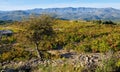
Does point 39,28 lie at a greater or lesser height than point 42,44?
greater

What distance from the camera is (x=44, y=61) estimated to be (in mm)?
35000

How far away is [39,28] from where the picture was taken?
1475 inches

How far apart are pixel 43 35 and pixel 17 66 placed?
6.21m

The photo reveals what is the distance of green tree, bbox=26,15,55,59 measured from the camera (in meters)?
36.9

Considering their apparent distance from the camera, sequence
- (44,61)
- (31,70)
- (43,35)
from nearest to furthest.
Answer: (31,70) → (44,61) → (43,35)

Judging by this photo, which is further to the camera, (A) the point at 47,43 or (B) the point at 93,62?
(A) the point at 47,43

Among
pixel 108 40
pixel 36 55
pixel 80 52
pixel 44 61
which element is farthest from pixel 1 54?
pixel 108 40

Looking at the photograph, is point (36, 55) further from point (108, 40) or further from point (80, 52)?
point (108, 40)

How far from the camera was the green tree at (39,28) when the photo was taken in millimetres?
36875

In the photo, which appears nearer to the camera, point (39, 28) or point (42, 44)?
point (39, 28)

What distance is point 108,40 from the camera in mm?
44500

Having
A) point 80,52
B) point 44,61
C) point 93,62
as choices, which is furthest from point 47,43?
point 93,62

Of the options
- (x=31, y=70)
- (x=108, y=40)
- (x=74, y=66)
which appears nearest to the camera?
(x=74, y=66)

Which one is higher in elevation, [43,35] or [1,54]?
[43,35]
